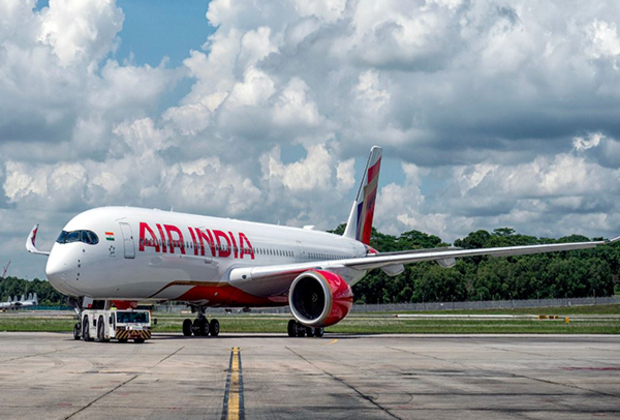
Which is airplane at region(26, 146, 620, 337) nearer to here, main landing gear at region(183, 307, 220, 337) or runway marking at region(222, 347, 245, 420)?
main landing gear at region(183, 307, 220, 337)

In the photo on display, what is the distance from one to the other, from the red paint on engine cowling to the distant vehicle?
7061 mm

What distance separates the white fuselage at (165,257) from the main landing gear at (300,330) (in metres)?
1.89

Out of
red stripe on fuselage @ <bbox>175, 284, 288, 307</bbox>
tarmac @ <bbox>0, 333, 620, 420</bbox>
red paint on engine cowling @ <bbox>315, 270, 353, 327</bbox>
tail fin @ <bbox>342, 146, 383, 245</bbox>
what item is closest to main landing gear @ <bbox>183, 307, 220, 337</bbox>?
red stripe on fuselage @ <bbox>175, 284, 288, 307</bbox>

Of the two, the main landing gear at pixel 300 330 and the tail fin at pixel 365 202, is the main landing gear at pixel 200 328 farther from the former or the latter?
the tail fin at pixel 365 202

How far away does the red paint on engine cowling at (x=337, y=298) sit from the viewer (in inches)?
1303

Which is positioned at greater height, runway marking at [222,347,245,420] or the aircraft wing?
the aircraft wing

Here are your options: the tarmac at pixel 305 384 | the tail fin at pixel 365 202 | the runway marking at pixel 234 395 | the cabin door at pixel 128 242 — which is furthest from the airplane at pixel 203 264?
the runway marking at pixel 234 395

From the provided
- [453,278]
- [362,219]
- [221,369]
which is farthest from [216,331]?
[453,278]

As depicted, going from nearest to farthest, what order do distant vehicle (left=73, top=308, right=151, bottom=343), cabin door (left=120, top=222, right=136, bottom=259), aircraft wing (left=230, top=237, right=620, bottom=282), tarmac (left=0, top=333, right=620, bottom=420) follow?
1. tarmac (left=0, top=333, right=620, bottom=420)
2. distant vehicle (left=73, top=308, right=151, bottom=343)
3. cabin door (left=120, top=222, right=136, bottom=259)
4. aircraft wing (left=230, top=237, right=620, bottom=282)

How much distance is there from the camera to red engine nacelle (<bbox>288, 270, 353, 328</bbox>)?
33.1 m

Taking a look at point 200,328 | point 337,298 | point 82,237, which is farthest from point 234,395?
point 200,328

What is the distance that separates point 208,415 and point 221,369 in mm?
7096

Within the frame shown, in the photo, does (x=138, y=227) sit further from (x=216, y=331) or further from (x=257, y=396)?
(x=257, y=396)

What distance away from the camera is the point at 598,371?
1766cm
